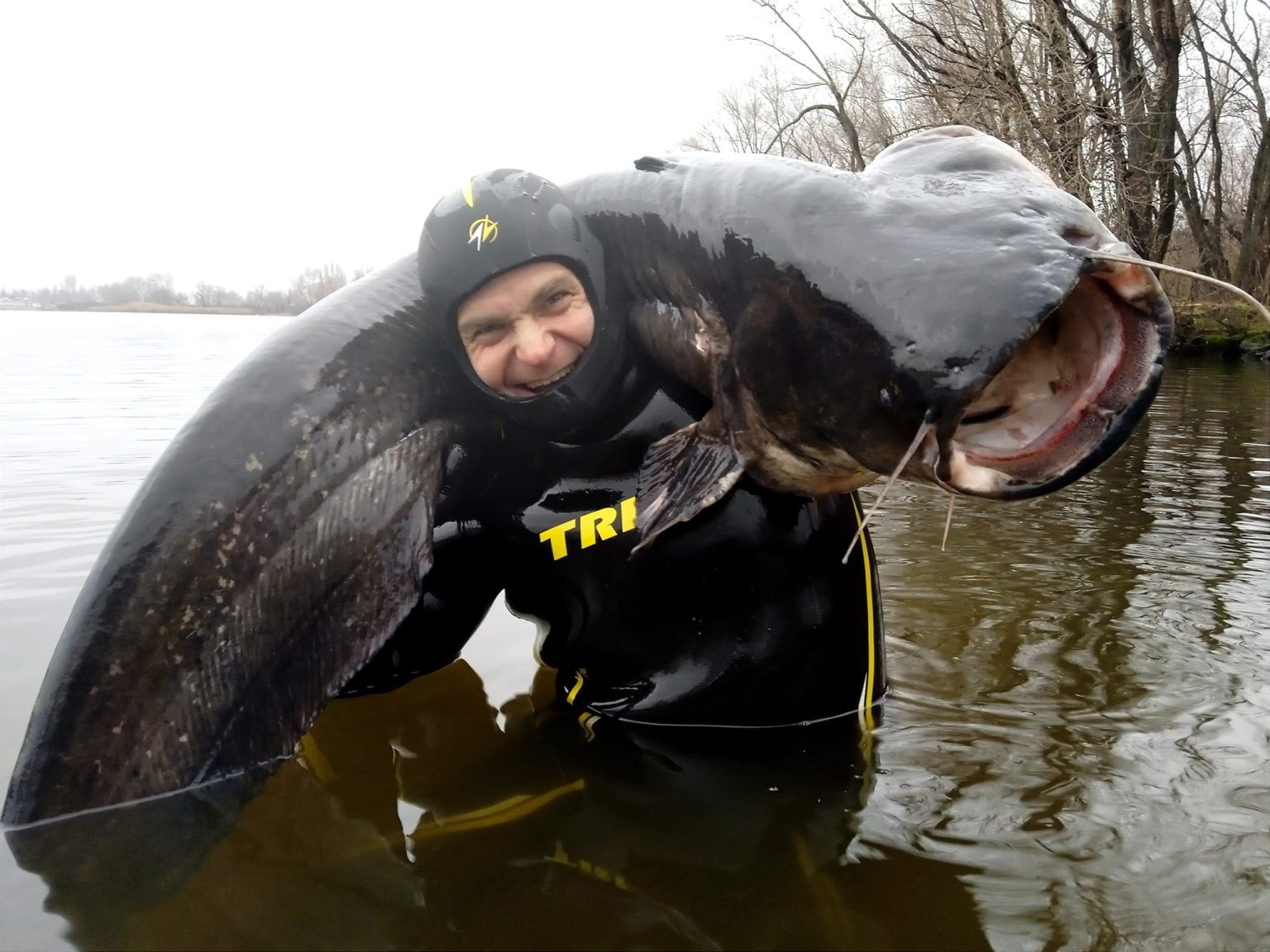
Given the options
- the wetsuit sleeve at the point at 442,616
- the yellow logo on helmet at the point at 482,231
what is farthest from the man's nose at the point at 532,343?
the wetsuit sleeve at the point at 442,616

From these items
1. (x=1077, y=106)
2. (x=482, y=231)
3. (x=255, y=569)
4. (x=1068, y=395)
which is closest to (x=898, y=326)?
(x=1068, y=395)

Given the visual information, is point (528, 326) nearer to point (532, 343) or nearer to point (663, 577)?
point (532, 343)

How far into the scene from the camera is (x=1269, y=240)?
69.7 ft

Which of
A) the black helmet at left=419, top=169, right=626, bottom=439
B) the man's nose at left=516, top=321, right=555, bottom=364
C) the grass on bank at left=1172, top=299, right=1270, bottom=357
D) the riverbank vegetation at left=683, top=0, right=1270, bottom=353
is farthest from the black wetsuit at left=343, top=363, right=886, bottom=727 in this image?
the grass on bank at left=1172, top=299, right=1270, bottom=357

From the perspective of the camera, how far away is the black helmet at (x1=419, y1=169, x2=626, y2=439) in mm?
1879

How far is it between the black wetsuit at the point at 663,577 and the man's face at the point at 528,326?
178 mm

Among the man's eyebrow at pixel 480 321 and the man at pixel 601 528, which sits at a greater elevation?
the man's eyebrow at pixel 480 321

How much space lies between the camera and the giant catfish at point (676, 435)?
1371mm

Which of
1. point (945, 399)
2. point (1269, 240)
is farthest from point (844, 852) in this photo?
point (1269, 240)

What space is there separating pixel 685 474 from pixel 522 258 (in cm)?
53

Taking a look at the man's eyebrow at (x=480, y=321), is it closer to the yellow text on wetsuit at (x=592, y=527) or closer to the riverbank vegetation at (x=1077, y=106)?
the yellow text on wetsuit at (x=592, y=527)

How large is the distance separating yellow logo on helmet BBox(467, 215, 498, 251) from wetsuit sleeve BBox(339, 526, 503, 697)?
0.71m

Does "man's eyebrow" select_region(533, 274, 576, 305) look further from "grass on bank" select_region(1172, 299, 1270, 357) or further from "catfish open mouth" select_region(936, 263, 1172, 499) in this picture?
"grass on bank" select_region(1172, 299, 1270, 357)

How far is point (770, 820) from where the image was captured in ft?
6.15
